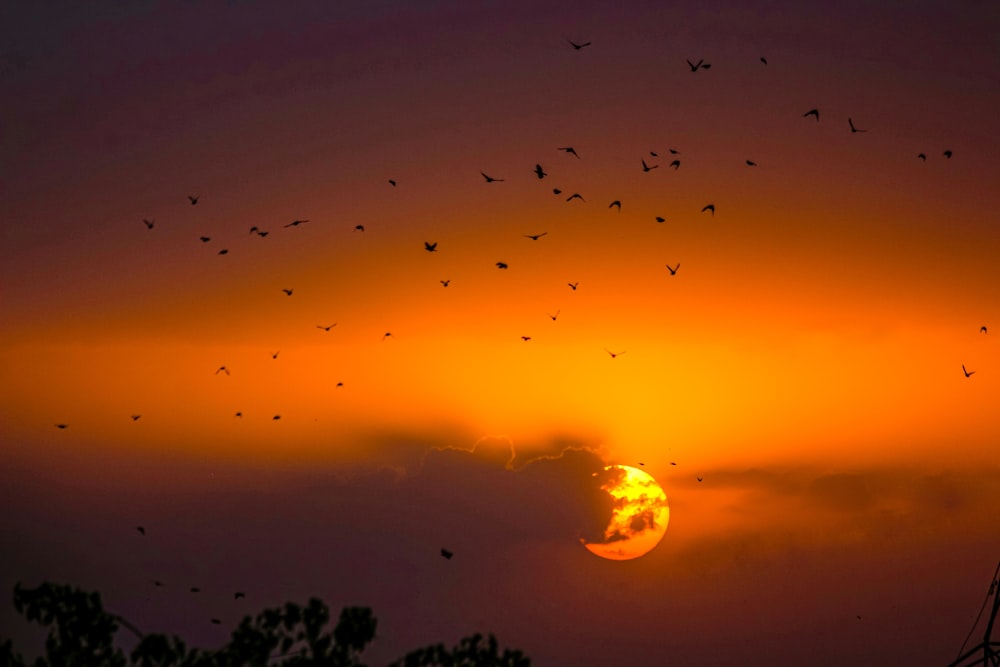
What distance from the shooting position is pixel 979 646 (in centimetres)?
1622

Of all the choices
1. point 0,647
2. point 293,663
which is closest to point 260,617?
point 293,663

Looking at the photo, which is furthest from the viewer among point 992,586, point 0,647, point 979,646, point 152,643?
point 152,643

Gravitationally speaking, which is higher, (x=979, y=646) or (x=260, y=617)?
(x=260, y=617)

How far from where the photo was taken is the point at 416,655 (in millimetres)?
28938

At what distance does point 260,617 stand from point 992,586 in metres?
16.3

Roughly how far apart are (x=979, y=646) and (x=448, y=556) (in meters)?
19.4

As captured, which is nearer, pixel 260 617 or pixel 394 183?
pixel 260 617

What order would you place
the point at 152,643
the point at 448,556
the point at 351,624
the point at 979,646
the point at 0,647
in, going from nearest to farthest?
the point at 979,646 → the point at 0,647 → the point at 152,643 → the point at 351,624 → the point at 448,556

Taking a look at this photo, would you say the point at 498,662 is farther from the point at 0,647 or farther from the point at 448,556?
the point at 0,647

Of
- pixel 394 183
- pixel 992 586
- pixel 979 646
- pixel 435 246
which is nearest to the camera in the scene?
pixel 979 646

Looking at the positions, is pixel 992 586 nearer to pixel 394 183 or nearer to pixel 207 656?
pixel 207 656

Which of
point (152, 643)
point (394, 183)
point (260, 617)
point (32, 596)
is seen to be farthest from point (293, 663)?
point (394, 183)

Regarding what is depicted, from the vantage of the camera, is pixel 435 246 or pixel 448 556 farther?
pixel 435 246

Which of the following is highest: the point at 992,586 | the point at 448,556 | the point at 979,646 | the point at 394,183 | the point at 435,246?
the point at 394,183
